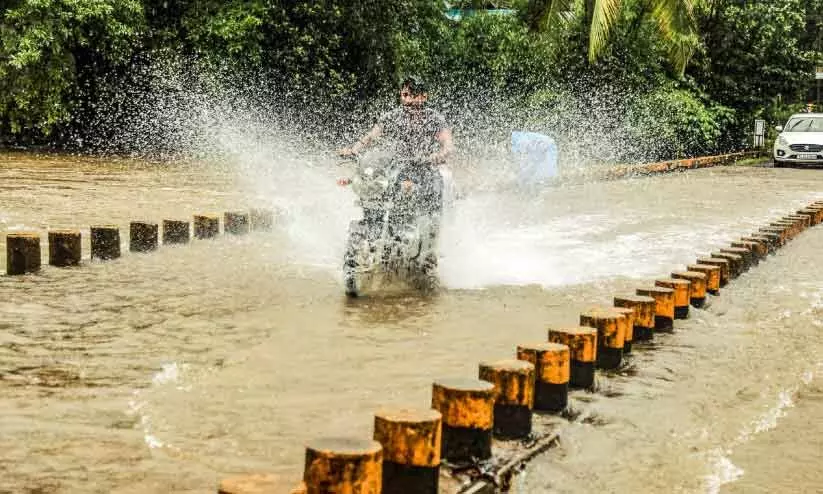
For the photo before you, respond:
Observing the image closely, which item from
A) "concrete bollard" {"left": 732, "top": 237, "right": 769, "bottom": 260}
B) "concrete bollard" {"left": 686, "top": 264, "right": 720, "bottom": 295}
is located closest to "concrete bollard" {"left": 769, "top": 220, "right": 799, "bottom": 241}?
"concrete bollard" {"left": 732, "top": 237, "right": 769, "bottom": 260}

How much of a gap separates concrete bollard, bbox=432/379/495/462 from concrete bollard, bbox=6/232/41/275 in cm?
615

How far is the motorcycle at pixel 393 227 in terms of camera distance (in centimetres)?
889

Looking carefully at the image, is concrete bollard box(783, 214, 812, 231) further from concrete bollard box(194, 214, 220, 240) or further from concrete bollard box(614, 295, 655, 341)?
concrete bollard box(614, 295, 655, 341)

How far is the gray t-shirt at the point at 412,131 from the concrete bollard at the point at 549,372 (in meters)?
4.03

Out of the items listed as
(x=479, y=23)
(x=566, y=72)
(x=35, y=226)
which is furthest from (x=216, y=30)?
(x=35, y=226)

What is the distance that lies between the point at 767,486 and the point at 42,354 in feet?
13.6

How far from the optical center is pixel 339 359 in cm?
661

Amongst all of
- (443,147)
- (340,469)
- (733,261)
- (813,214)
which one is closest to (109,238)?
(443,147)

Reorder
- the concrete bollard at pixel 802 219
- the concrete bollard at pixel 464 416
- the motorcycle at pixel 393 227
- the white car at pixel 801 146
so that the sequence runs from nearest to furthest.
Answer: the concrete bollard at pixel 464 416 < the motorcycle at pixel 393 227 < the concrete bollard at pixel 802 219 < the white car at pixel 801 146

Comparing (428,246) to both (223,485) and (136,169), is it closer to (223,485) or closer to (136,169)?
(223,485)

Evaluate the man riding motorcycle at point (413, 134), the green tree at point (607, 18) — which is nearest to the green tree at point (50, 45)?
the green tree at point (607, 18)

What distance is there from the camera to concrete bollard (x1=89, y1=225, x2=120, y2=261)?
10648 mm

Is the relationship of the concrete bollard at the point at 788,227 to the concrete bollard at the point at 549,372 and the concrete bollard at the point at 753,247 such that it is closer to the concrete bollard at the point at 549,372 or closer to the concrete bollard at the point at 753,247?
the concrete bollard at the point at 753,247

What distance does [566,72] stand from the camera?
29734 mm
